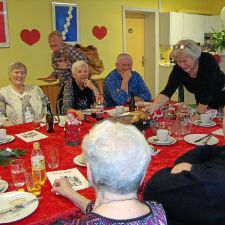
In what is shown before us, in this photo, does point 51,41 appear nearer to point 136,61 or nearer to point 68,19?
point 68,19

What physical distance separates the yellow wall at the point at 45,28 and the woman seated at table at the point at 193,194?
394 centimetres

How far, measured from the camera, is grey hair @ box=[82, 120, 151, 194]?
35.3 inches

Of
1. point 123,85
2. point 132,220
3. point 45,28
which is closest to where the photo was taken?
point 132,220

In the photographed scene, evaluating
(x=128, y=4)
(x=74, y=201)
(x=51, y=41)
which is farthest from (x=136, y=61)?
(x=74, y=201)

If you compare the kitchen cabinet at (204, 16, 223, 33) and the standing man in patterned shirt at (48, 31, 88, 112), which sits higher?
the kitchen cabinet at (204, 16, 223, 33)

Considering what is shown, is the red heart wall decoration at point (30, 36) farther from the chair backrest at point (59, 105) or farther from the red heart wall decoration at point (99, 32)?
the chair backrest at point (59, 105)

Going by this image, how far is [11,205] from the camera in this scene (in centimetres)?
133

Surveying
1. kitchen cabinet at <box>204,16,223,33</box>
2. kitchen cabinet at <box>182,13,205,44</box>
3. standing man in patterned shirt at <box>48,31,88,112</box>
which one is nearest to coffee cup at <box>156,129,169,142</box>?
standing man in patterned shirt at <box>48,31,88,112</box>

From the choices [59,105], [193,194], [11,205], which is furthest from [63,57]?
[193,194]

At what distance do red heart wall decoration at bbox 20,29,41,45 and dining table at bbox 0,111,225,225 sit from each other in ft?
8.25

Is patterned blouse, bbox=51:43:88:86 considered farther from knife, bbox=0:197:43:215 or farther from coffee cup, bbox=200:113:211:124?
knife, bbox=0:197:43:215

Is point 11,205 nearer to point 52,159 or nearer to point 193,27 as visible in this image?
point 52,159

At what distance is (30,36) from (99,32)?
4.44 ft

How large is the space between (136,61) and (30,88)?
3.95 metres
